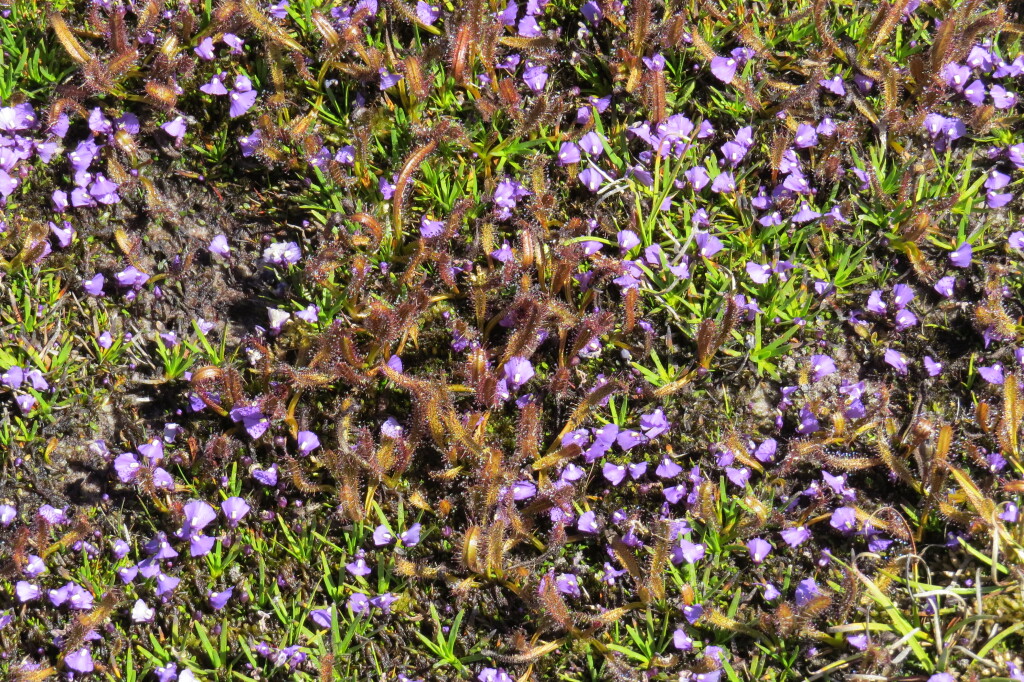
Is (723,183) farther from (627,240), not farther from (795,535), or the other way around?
(795,535)

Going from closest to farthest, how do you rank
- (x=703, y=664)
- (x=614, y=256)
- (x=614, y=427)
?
1. (x=703, y=664)
2. (x=614, y=427)
3. (x=614, y=256)

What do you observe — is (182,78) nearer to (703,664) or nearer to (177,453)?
(177,453)

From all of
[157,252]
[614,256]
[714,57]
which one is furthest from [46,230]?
[714,57]

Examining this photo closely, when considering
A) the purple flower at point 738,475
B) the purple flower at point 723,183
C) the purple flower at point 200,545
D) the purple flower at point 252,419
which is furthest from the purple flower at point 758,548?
the purple flower at point 200,545

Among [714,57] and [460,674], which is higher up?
[714,57]

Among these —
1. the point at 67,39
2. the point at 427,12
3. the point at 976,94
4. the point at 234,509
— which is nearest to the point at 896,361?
the point at 976,94

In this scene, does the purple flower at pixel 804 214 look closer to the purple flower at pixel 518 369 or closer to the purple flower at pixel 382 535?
the purple flower at pixel 518 369
